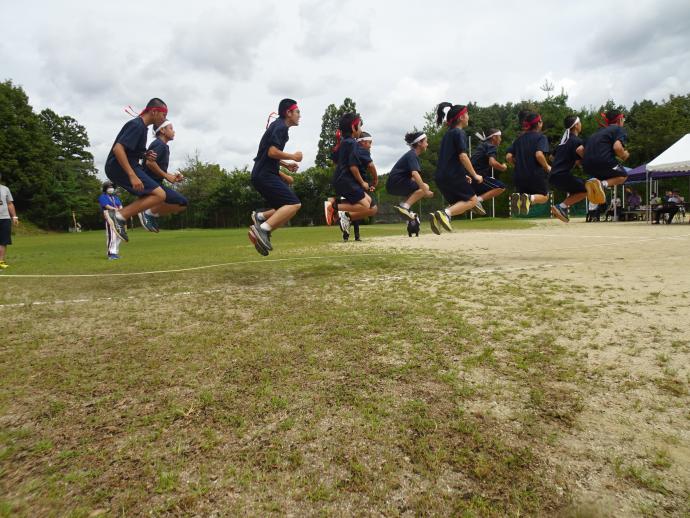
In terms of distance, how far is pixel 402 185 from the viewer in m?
8.63

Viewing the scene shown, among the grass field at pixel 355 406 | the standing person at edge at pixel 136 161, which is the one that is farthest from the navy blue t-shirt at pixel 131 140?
the grass field at pixel 355 406

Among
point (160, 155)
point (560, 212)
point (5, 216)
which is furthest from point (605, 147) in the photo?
point (5, 216)

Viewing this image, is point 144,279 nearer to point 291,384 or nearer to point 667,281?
point 291,384

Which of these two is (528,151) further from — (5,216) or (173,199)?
(5,216)

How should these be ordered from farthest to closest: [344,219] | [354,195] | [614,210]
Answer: [614,210]
[344,219]
[354,195]

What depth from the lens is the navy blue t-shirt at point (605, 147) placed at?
26.7 ft

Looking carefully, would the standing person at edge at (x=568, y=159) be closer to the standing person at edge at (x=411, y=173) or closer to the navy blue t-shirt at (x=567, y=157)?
the navy blue t-shirt at (x=567, y=157)

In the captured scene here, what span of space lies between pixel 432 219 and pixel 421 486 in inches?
279

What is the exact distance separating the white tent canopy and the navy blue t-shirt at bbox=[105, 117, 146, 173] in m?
18.5

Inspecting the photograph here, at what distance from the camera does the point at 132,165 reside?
667 cm

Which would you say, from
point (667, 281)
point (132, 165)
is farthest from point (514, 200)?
point (132, 165)

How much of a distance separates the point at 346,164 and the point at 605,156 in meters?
5.09

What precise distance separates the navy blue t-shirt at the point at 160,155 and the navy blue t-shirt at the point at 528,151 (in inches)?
266

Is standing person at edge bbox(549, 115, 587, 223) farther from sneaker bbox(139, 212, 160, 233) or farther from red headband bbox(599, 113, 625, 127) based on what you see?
sneaker bbox(139, 212, 160, 233)
